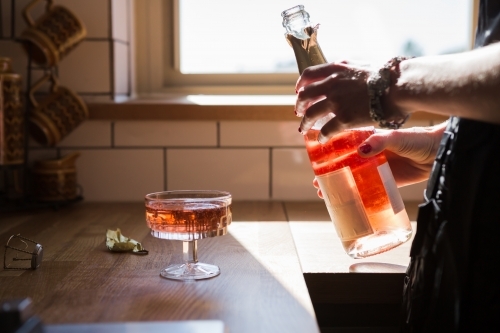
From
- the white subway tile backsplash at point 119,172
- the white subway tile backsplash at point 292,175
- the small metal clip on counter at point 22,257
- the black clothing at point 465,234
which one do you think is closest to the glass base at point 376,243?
the black clothing at point 465,234

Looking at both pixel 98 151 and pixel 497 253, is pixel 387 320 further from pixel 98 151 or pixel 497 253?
pixel 98 151

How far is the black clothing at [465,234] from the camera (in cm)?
69

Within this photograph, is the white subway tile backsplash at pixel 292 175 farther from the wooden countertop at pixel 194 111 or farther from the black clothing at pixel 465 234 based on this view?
the black clothing at pixel 465 234

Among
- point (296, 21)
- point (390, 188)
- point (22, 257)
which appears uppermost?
point (296, 21)

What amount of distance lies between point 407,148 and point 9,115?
790mm

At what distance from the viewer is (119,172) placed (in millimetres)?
1487

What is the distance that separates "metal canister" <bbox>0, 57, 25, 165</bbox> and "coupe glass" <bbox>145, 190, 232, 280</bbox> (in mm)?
551

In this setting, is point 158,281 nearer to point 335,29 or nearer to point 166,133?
point 166,133

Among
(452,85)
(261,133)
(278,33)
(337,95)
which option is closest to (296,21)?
(337,95)

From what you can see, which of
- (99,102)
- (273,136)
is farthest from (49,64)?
(273,136)

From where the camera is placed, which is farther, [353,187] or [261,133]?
[261,133]

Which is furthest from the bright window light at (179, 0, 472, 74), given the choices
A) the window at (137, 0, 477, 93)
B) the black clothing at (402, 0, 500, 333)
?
the black clothing at (402, 0, 500, 333)

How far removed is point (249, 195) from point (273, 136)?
15 centimetres

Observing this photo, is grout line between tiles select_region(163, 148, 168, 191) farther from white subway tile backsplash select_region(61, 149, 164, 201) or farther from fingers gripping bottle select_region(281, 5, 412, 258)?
fingers gripping bottle select_region(281, 5, 412, 258)
